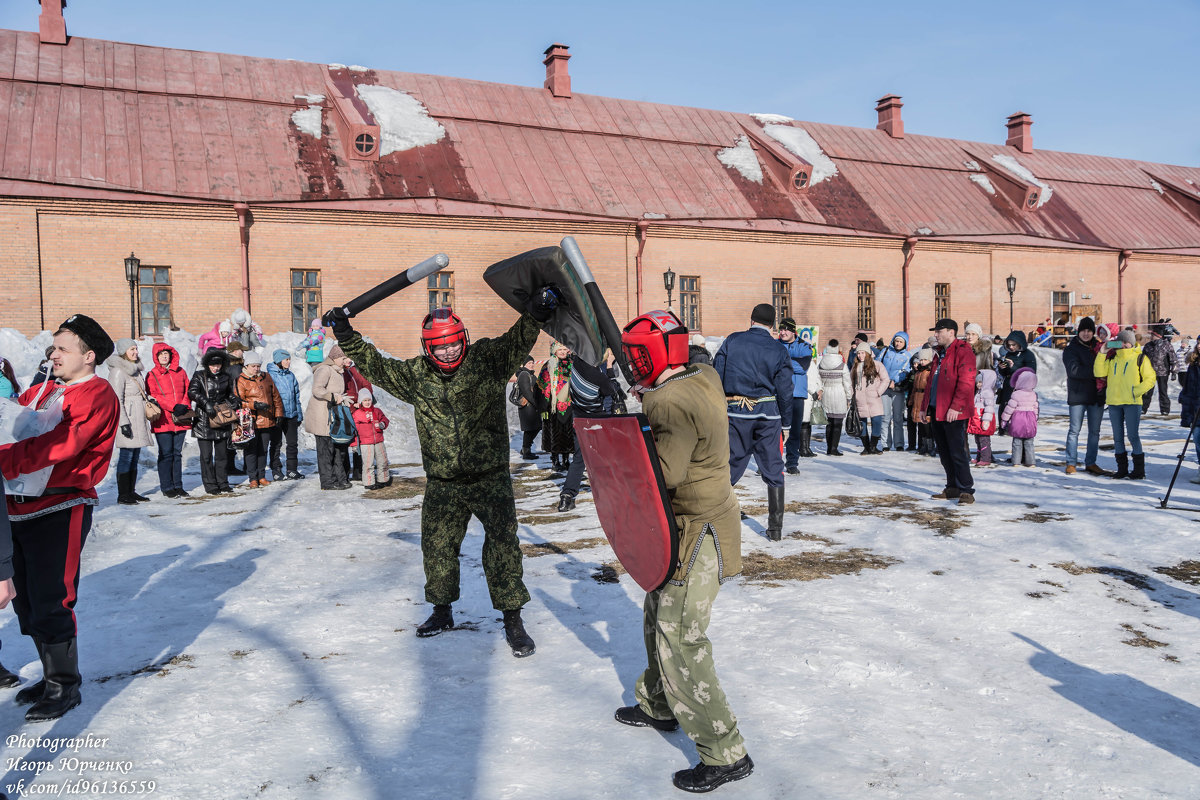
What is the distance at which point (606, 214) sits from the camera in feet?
78.4

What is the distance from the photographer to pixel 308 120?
22.5 m

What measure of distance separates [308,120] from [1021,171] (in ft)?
86.4

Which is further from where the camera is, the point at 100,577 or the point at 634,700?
the point at 100,577

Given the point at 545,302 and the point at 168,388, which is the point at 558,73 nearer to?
the point at 168,388

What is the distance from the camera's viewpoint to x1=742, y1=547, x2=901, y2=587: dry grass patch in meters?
6.11

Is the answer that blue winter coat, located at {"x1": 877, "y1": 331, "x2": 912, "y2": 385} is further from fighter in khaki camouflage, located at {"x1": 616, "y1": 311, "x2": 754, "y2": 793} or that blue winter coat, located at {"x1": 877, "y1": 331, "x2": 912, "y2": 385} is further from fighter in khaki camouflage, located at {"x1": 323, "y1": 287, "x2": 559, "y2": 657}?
fighter in khaki camouflage, located at {"x1": 616, "y1": 311, "x2": 754, "y2": 793}

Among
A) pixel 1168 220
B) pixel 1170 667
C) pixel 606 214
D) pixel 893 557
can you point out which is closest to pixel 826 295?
pixel 606 214

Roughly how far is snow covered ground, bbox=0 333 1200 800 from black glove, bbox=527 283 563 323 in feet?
6.22

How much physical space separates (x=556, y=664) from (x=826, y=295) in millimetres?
24880

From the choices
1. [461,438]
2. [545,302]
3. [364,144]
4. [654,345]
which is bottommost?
[461,438]

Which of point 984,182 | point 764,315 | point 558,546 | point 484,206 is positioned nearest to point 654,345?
point 558,546

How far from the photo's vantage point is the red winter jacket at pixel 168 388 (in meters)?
9.98

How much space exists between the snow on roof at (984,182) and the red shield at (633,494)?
32398mm

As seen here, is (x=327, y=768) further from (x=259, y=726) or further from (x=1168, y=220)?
(x=1168, y=220)
